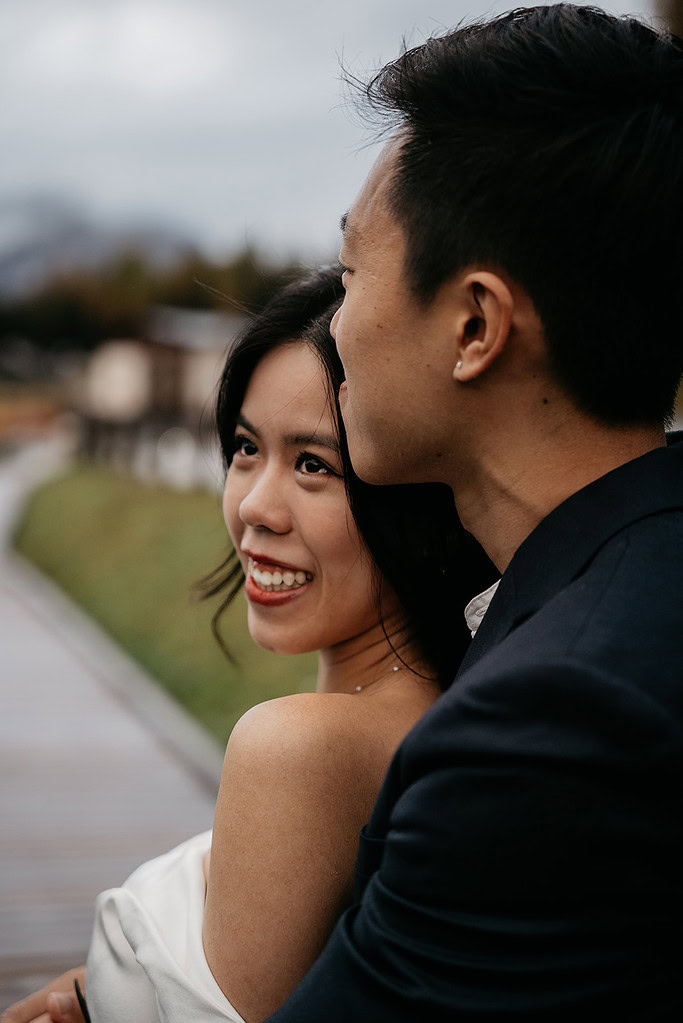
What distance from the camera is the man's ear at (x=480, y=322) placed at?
1.33 metres

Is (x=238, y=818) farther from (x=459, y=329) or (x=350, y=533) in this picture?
(x=459, y=329)

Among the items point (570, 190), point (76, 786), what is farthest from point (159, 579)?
point (570, 190)

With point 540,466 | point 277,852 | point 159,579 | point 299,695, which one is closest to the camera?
point 540,466

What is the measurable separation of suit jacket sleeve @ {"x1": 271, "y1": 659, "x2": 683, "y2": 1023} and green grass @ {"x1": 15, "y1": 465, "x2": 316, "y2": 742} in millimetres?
2670

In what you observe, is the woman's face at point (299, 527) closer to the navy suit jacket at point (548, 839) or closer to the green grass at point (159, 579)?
the navy suit jacket at point (548, 839)

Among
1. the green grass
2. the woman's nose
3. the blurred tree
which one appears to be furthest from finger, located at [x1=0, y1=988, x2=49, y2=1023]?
the blurred tree

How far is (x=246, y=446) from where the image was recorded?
2127 millimetres

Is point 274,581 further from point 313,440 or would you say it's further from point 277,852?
point 277,852

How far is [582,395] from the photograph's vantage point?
1.38m

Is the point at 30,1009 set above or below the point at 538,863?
below

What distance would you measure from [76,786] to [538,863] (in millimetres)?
5312

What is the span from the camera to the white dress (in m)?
1.65

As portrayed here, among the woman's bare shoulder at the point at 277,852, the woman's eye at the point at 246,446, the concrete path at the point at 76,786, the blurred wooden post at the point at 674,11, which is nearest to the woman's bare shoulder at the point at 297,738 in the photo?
the woman's bare shoulder at the point at 277,852

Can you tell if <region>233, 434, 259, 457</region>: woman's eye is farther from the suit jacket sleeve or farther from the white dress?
the suit jacket sleeve
